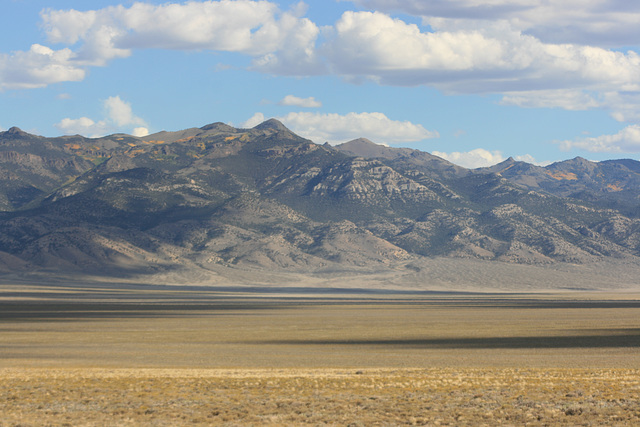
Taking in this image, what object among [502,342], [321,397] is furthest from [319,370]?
[502,342]

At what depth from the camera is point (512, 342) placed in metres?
58.9

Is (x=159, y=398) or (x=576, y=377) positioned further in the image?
(x=576, y=377)

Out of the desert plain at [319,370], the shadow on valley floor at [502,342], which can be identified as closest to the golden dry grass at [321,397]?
the desert plain at [319,370]

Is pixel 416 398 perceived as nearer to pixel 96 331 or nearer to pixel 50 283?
pixel 96 331

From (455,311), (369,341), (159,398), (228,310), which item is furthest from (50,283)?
(159,398)

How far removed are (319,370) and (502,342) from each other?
72.7 feet

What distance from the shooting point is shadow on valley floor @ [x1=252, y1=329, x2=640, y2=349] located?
56.2 meters

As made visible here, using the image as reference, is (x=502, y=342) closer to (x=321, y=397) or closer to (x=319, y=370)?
(x=319, y=370)

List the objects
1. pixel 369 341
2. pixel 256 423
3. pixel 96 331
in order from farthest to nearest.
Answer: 1. pixel 96 331
2. pixel 369 341
3. pixel 256 423

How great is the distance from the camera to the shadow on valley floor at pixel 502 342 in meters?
56.2

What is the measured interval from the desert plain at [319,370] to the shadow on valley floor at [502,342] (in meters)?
0.08

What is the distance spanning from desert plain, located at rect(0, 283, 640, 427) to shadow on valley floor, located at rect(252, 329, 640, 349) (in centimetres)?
8

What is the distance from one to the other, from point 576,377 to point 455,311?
205 ft

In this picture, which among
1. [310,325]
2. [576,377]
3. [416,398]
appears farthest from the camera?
[310,325]
